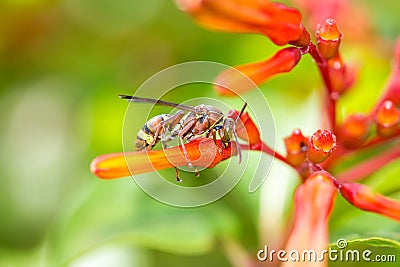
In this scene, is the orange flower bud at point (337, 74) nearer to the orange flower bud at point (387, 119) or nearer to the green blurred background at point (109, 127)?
the orange flower bud at point (387, 119)

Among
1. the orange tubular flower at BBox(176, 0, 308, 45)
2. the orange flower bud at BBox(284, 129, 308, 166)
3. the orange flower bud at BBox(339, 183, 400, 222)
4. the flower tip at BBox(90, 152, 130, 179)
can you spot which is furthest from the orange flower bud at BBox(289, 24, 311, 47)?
the flower tip at BBox(90, 152, 130, 179)

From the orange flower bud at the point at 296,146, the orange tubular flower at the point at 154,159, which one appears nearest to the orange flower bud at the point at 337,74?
the orange flower bud at the point at 296,146

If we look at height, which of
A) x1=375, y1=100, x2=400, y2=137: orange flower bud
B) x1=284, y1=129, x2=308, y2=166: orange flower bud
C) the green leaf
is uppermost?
x1=375, y1=100, x2=400, y2=137: orange flower bud

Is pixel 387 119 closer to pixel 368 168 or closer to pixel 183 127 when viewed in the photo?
pixel 368 168

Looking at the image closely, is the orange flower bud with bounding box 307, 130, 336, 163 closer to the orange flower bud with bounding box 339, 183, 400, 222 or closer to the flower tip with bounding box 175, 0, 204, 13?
the orange flower bud with bounding box 339, 183, 400, 222

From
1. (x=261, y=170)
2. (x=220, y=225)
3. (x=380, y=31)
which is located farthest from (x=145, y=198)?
(x=380, y=31)

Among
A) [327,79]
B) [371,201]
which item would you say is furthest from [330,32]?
[371,201]

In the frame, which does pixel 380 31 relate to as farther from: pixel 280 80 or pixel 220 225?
pixel 220 225
